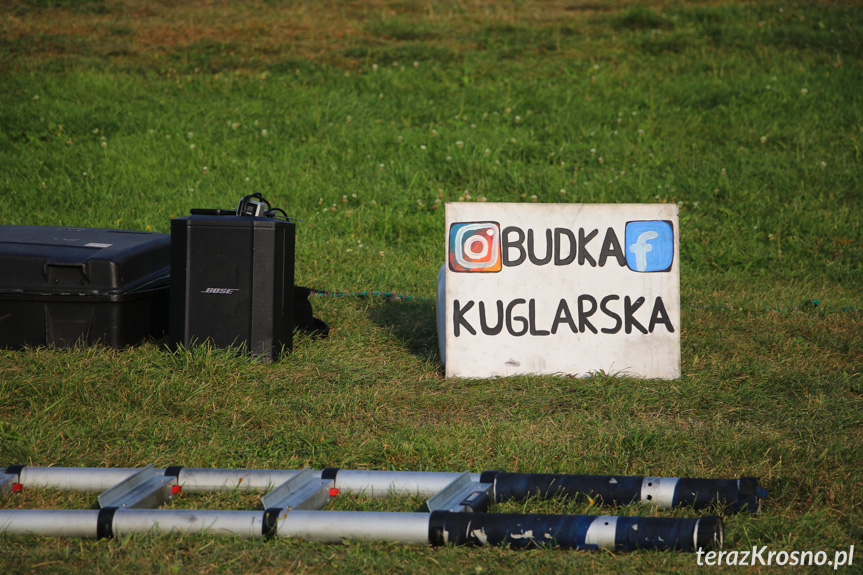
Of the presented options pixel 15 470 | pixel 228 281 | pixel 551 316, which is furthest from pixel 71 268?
pixel 551 316

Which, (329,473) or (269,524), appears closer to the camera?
(269,524)

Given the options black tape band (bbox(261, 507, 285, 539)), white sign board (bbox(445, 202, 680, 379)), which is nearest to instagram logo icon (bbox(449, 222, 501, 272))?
white sign board (bbox(445, 202, 680, 379))

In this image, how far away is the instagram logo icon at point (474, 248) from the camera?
388 centimetres

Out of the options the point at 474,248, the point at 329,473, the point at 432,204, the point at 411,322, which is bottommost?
the point at 329,473

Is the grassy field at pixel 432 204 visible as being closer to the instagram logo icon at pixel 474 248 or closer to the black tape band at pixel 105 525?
the black tape band at pixel 105 525

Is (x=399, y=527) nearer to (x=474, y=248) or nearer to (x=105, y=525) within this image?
(x=105, y=525)

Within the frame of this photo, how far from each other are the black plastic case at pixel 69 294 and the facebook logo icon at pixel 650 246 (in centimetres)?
265

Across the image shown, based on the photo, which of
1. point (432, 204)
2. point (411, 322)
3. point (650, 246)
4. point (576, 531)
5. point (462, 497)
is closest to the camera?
point (576, 531)

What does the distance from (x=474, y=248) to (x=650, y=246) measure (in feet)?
2.93

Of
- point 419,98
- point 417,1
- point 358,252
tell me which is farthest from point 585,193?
point 417,1

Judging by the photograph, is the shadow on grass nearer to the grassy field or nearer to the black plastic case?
the grassy field

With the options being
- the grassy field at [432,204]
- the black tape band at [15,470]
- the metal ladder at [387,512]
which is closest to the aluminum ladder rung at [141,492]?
the metal ladder at [387,512]

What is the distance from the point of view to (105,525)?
2285 mm

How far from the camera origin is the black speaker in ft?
12.7
